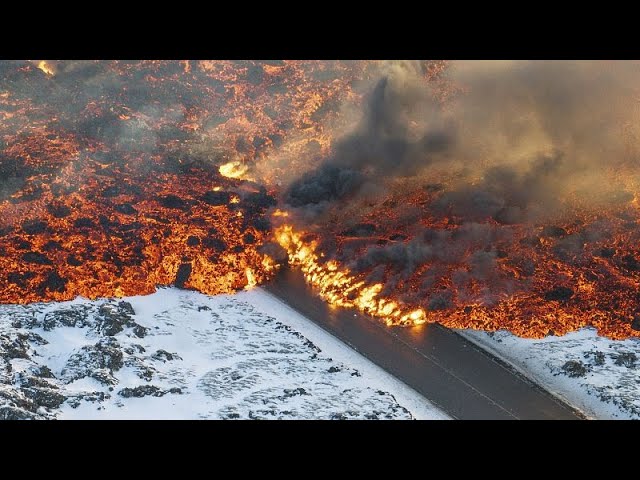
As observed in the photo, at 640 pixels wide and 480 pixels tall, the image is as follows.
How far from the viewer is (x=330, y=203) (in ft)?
194

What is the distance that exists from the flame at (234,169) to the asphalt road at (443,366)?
13.5 meters

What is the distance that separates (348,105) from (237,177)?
13650mm

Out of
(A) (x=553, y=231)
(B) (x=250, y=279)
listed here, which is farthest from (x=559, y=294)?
(B) (x=250, y=279)

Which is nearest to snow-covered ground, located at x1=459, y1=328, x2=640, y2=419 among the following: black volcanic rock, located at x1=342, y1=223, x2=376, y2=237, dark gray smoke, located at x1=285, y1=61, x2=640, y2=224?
black volcanic rock, located at x1=342, y1=223, x2=376, y2=237

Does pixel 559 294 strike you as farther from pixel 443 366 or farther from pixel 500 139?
pixel 500 139

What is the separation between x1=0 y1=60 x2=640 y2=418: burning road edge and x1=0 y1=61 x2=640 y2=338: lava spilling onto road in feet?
0.57

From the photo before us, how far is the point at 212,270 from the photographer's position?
54.3 meters

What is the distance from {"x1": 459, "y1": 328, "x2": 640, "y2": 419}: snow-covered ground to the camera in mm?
45750

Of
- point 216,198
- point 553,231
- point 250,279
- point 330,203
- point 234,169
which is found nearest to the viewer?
point 250,279

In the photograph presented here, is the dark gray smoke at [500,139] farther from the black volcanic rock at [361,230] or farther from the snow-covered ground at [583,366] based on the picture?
the snow-covered ground at [583,366]

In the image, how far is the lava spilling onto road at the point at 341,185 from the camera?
5247cm

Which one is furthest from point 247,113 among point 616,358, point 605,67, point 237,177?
point 616,358

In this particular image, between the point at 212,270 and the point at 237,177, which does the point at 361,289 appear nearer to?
the point at 212,270

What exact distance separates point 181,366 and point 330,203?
1870cm
